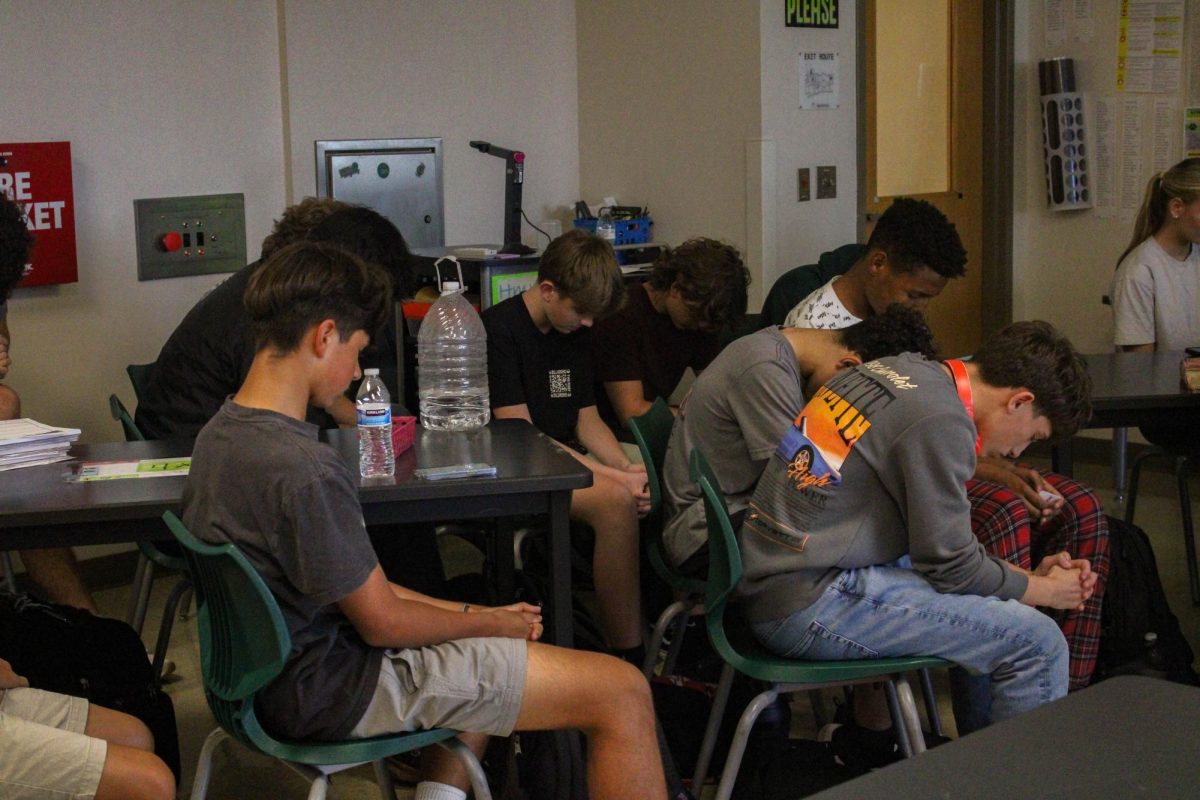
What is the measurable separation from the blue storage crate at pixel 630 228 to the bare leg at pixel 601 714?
3064 mm

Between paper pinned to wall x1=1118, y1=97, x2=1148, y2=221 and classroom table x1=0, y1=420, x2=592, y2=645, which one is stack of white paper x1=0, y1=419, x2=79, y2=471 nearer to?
classroom table x1=0, y1=420, x2=592, y2=645

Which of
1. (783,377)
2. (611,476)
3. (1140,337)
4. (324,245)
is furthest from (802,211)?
(324,245)

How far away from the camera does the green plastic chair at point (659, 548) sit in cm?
279

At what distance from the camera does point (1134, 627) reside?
302 centimetres

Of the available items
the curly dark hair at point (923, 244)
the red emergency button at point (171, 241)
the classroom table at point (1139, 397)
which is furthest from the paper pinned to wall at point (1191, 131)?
the red emergency button at point (171, 241)

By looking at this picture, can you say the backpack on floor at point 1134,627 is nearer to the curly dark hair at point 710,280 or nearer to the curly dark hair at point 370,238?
the curly dark hair at point 710,280

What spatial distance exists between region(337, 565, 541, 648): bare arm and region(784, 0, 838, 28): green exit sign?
127 inches

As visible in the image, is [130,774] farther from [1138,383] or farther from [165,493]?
[1138,383]

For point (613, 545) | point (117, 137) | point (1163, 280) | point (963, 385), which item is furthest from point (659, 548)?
point (117, 137)

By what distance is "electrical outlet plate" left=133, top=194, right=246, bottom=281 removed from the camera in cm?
420

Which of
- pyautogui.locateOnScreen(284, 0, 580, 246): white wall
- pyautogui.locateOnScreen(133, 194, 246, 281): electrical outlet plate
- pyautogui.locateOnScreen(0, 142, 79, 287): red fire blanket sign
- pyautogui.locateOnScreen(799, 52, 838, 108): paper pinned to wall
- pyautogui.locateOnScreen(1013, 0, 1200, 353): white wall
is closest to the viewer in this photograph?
pyautogui.locateOnScreen(0, 142, 79, 287): red fire blanket sign

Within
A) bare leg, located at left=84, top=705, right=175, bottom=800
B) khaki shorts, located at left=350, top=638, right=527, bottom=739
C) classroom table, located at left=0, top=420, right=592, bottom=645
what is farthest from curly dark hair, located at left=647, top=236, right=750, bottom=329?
bare leg, located at left=84, top=705, right=175, bottom=800

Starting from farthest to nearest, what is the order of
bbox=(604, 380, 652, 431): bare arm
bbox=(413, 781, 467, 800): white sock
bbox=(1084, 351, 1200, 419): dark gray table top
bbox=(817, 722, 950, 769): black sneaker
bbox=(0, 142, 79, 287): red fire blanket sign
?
bbox=(0, 142, 79, 287): red fire blanket sign, bbox=(604, 380, 652, 431): bare arm, bbox=(1084, 351, 1200, 419): dark gray table top, bbox=(817, 722, 950, 769): black sneaker, bbox=(413, 781, 467, 800): white sock

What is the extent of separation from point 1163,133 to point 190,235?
345cm
